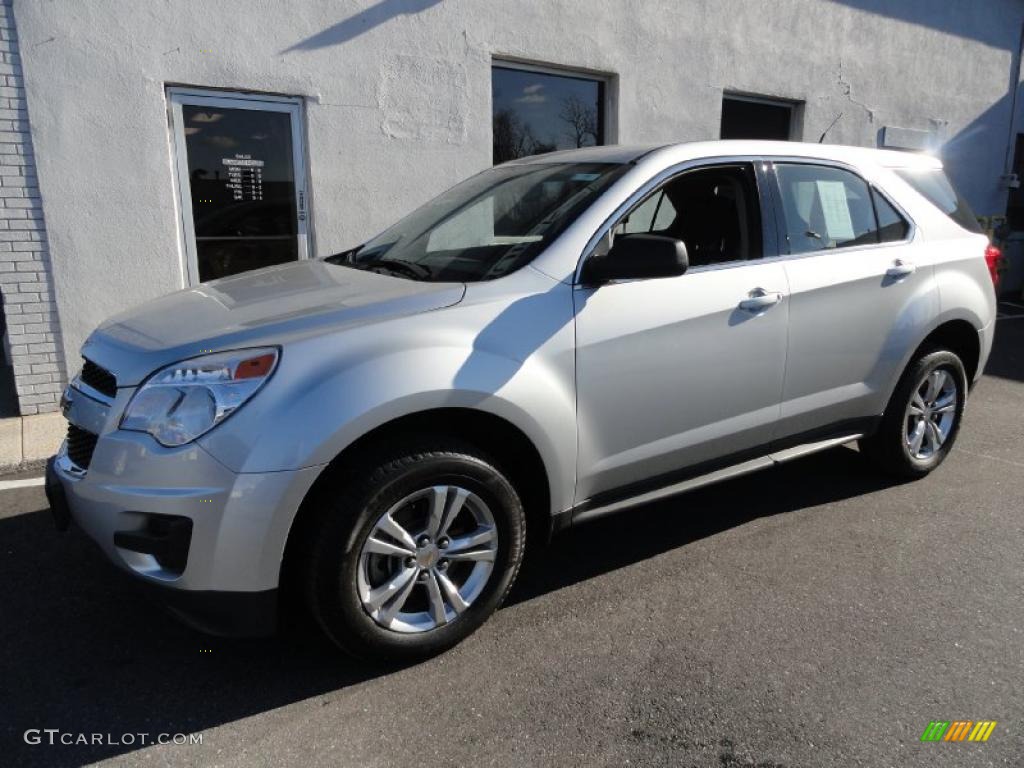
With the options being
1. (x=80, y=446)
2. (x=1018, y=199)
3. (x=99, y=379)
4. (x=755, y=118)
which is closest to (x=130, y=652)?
(x=80, y=446)

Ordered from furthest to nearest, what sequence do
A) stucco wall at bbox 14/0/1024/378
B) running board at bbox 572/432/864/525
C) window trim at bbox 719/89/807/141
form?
1. window trim at bbox 719/89/807/141
2. stucco wall at bbox 14/0/1024/378
3. running board at bbox 572/432/864/525

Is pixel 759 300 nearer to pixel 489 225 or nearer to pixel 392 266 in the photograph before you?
pixel 489 225

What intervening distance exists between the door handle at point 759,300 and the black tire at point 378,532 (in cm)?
130

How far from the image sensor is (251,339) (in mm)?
2328

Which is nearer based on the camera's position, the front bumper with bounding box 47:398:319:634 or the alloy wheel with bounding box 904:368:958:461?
the front bumper with bounding box 47:398:319:634

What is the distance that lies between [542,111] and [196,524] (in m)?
6.51

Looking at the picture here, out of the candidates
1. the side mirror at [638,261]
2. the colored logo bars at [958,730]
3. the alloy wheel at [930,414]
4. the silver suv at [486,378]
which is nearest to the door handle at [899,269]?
the silver suv at [486,378]

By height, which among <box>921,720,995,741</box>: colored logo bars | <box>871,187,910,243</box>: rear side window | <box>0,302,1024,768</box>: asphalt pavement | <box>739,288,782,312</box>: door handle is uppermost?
<box>871,187,910,243</box>: rear side window

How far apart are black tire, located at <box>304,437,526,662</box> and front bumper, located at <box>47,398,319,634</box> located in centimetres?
12

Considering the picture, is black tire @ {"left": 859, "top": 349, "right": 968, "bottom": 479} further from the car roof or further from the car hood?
the car hood

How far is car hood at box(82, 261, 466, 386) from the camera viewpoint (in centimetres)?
236

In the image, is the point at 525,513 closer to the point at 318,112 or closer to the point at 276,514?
the point at 276,514

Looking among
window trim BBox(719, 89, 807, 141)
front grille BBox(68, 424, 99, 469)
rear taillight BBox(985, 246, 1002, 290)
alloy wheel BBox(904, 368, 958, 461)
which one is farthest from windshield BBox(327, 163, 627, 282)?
window trim BBox(719, 89, 807, 141)

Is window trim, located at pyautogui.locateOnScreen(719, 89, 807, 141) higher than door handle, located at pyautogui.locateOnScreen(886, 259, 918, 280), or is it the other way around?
window trim, located at pyautogui.locateOnScreen(719, 89, 807, 141)
